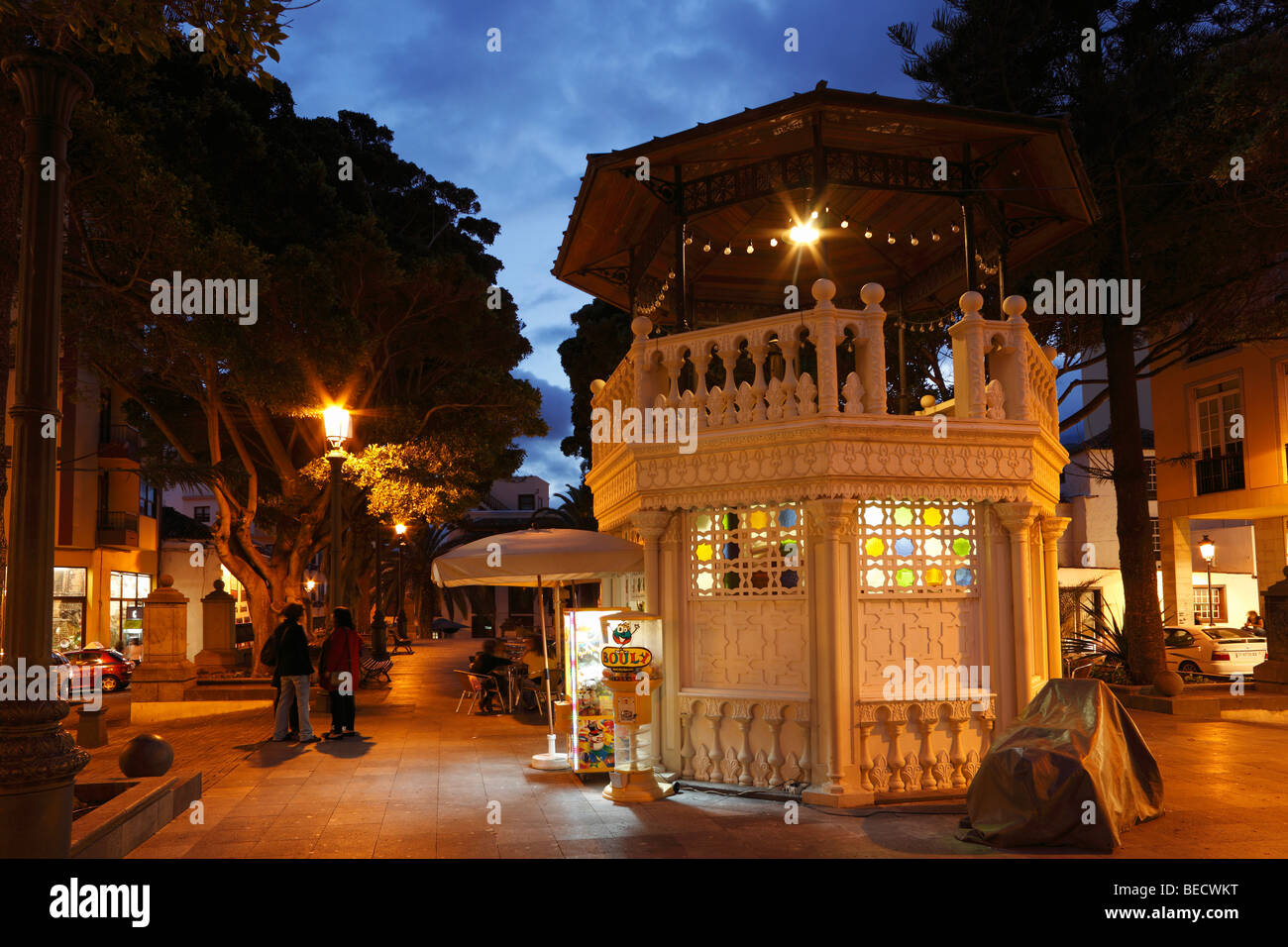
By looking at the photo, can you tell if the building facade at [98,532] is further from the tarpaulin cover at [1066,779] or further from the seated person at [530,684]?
the tarpaulin cover at [1066,779]

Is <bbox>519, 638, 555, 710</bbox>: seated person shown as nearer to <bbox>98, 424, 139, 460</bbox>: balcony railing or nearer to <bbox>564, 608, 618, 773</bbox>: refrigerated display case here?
<bbox>564, 608, 618, 773</bbox>: refrigerated display case

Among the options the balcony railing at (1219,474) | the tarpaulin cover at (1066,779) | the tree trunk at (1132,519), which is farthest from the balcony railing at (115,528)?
the balcony railing at (1219,474)

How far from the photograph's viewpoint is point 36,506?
16.1 ft

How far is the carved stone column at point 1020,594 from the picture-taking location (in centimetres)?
924

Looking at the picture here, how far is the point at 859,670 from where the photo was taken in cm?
898

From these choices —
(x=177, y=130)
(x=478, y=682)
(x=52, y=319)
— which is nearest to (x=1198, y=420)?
(x=478, y=682)

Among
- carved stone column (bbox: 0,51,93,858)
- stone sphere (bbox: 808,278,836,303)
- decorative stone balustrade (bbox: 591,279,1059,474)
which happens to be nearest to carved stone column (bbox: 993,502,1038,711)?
decorative stone balustrade (bbox: 591,279,1059,474)

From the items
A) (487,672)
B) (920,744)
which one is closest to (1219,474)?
(487,672)

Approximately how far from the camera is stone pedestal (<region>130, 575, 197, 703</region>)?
17.7 m

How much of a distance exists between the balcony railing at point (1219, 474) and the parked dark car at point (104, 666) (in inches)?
1125

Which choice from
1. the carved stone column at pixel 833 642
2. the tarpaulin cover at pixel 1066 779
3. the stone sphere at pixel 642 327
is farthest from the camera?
the stone sphere at pixel 642 327

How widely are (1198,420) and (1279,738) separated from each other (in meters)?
16.7

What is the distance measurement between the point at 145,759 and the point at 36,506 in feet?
16.0

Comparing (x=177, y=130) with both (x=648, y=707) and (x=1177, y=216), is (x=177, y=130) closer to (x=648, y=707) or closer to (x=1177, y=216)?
(x=648, y=707)
